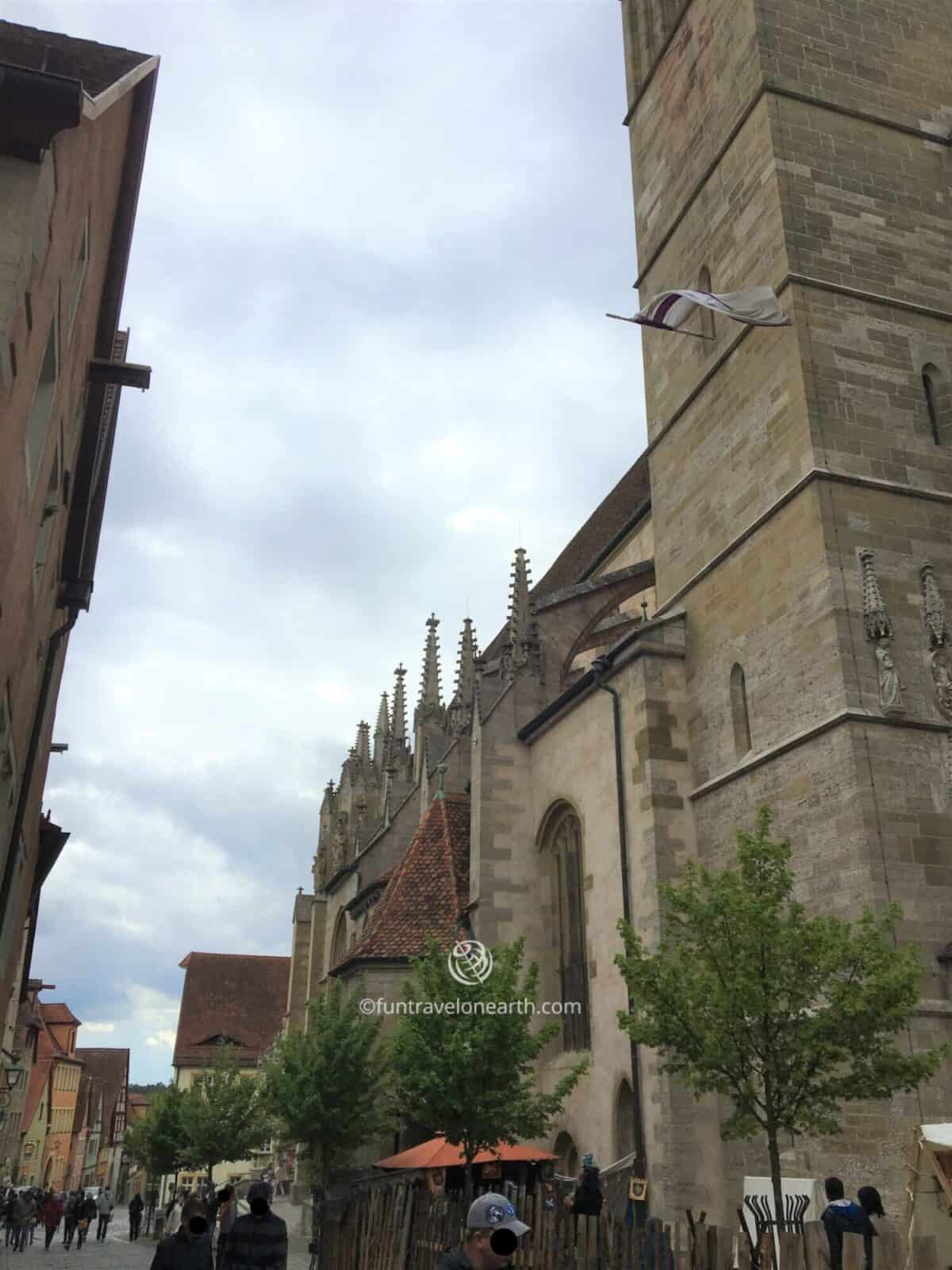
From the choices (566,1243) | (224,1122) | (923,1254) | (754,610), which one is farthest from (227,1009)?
(923,1254)

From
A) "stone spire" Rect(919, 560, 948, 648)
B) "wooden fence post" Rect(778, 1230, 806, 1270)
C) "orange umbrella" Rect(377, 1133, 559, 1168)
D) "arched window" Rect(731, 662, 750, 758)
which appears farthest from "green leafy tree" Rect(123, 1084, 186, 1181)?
"wooden fence post" Rect(778, 1230, 806, 1270)

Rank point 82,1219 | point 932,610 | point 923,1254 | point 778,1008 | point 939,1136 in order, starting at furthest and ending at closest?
point 82,1219 < point 932,610 < point 778,1008 < point 939,1136 < point 923,1254

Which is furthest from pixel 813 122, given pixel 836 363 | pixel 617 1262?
pixel 617 1262

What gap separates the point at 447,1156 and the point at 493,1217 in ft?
40.4

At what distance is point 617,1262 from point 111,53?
11.0 metres

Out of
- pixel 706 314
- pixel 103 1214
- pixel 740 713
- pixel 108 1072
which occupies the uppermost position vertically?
pixel 706 314

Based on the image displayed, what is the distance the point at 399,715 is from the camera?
35.0 m

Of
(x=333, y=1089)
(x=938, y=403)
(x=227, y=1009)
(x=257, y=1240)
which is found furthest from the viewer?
(x=227, y=1009)

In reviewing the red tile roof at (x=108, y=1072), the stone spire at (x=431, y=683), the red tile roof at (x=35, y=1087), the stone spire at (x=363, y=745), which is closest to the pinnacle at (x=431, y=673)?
the stone spire at (x=431, y=683)

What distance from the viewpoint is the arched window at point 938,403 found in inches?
587

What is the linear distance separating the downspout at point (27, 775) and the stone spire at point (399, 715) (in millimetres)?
20658

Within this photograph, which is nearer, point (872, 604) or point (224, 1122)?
point (872, 604)

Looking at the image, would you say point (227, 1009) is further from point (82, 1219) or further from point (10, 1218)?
A: point (10, 1218)

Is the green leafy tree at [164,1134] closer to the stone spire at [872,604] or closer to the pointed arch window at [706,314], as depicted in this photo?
the pointed arch window at [706,314]
